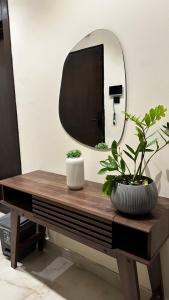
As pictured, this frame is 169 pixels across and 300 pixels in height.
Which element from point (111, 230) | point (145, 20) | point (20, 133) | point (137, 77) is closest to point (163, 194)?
point (111, 230)

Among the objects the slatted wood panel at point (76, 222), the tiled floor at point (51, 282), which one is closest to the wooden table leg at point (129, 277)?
the slatted wood panel at point (76, 222)

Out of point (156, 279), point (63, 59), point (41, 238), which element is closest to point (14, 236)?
point (41, 238)

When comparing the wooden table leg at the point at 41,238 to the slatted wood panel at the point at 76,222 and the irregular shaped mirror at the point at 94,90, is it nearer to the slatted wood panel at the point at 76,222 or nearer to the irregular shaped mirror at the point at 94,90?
the slatted wood panel at the point at 76,222

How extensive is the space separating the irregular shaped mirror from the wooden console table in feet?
1.25

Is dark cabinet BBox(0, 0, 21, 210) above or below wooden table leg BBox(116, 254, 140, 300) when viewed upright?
above

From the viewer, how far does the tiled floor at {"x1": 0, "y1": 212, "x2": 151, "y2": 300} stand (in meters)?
1.52

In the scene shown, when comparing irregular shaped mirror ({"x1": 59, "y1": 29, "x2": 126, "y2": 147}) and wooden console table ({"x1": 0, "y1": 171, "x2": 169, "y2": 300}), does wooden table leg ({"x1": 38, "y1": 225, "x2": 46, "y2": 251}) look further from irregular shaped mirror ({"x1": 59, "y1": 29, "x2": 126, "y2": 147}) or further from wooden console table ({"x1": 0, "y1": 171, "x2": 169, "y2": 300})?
irregular shaped mirror ({"x1": 59, "y1": 29, "x2": 126, "y2": 147})

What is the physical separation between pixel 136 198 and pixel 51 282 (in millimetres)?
1064

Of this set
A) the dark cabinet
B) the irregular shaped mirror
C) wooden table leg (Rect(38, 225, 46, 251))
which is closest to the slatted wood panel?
the irregular shaped mirror

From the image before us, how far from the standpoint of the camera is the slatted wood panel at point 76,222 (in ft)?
3.72

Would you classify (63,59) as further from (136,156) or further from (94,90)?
(136,156)

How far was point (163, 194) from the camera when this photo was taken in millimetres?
1302

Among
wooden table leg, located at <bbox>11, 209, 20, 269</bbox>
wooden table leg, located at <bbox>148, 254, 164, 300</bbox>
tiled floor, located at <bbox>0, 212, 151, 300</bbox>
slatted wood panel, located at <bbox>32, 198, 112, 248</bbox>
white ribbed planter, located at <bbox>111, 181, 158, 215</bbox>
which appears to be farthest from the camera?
wooden table leg, located at <bbox>11, 209, 20, 269</bbox>

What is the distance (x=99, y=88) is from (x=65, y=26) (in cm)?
52
